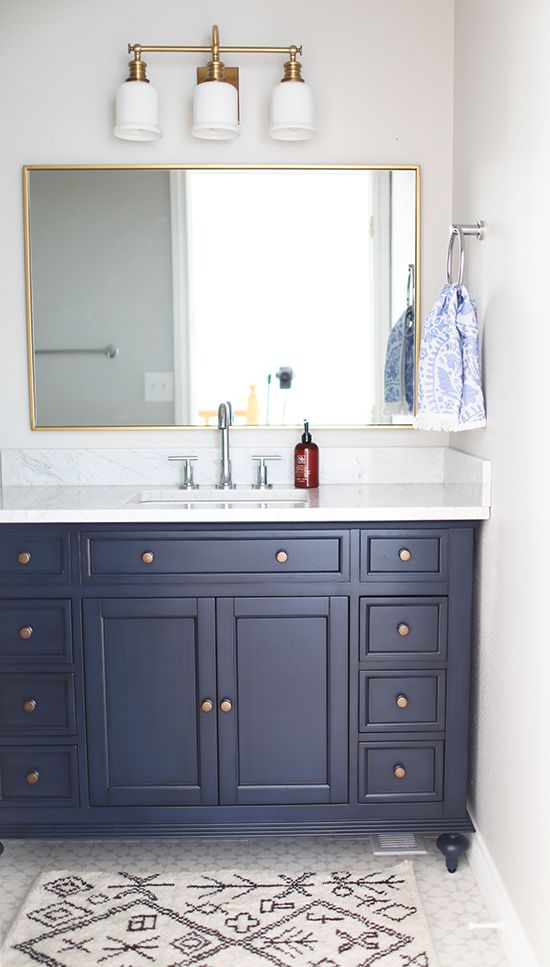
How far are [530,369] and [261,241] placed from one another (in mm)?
1169

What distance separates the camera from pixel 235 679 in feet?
8.30

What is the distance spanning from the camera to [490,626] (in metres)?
2.42

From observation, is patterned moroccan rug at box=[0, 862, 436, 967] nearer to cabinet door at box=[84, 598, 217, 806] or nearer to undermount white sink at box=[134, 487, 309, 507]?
cabinet door at box=[84, 598, 217, 806]

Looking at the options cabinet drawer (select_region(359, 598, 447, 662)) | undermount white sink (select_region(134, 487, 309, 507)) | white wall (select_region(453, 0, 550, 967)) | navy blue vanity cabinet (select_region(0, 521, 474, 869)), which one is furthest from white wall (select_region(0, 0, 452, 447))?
cabinet drawer (select_region(359, 598, 447, 662))

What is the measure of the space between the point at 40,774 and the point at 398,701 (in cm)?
95

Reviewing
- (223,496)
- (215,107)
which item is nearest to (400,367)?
(223,496)

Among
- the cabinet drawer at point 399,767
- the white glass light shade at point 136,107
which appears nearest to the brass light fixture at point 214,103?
the white glass light shade at point 136,107

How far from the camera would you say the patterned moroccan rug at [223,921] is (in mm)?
2168

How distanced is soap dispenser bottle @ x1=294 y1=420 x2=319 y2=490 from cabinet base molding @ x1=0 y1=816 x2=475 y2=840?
956mm

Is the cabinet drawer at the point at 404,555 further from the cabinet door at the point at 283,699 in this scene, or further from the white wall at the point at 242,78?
the white wall at the point at 242,78

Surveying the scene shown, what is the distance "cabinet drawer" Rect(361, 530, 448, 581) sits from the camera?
2502 mm

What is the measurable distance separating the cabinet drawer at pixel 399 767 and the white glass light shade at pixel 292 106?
1709 mm

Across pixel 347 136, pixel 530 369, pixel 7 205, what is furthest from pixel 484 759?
pixel 7 205

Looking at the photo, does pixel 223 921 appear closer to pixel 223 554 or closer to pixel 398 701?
pixel 398 701
